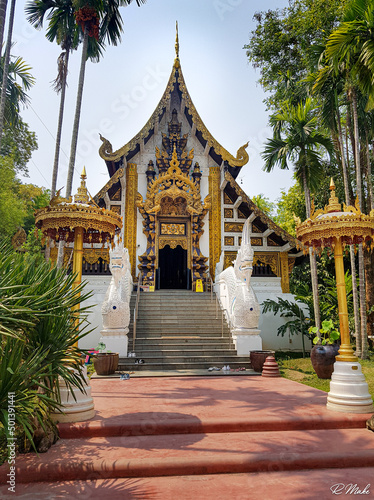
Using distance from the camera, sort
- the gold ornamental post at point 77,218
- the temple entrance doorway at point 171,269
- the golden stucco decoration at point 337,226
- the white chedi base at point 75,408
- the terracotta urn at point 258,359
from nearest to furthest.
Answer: the white chedi base at point 75,408 < the gold ornamental post at point 77,218 < the golden stucco decoration at point 337,226 < the terracotta urn at point 258,359 < the temple entrance doorway at point 171,269

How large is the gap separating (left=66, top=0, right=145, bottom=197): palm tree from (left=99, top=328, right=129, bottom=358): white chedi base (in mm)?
3660

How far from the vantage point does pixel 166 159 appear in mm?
12664

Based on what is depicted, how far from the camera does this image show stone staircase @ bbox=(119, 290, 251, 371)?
7.52 metres

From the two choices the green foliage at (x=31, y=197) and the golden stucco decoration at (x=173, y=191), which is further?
the green foliage at (x=31, y=197)

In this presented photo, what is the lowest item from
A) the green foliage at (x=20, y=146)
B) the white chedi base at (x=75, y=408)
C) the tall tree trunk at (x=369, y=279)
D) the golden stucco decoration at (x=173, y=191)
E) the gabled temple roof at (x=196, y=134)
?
the white chedi base at (x=75, y=408)

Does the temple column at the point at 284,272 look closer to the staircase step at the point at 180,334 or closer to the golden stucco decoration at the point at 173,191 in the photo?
the staircase step at the point at 180,334

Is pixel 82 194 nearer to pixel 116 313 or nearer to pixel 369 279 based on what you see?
pixel 116 313

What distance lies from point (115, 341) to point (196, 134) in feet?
27.3

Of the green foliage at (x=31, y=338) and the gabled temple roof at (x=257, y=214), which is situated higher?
the gabled temple roof at (x=257, y=214)

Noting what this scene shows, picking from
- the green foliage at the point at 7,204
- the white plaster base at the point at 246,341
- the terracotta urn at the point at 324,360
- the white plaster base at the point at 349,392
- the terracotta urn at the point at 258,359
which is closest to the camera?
the white plaster base at the point at 349,392

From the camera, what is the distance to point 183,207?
1268cm

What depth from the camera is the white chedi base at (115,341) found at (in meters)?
7.55

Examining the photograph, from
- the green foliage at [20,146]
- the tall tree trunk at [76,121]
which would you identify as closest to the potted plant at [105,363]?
the tall tree trunk at [76,121]

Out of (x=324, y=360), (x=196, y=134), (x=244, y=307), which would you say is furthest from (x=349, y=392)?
(x=196, y=134)
